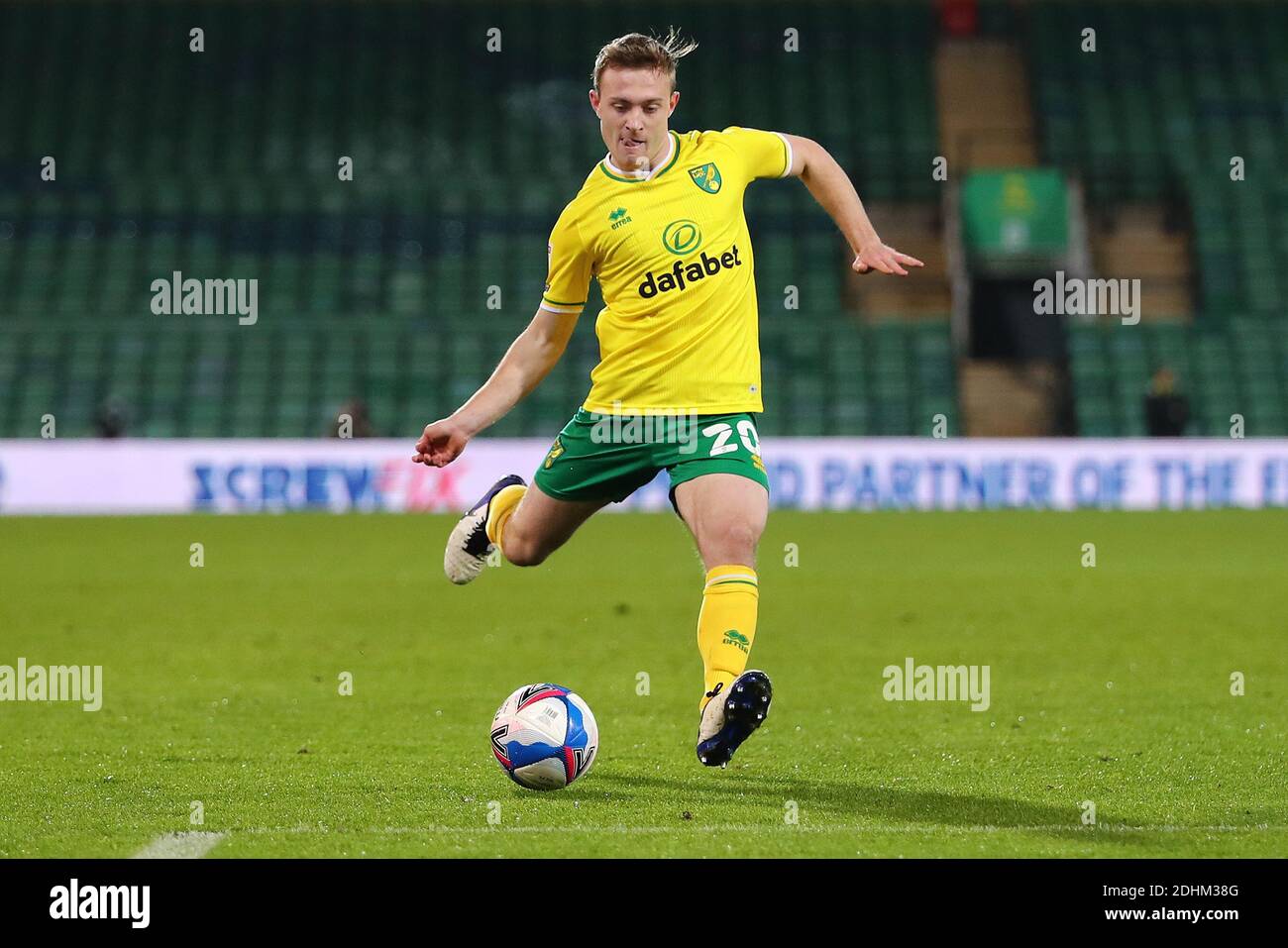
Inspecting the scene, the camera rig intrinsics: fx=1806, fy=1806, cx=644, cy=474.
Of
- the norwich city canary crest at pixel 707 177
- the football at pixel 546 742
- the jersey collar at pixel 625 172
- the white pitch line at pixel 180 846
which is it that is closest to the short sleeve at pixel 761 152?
the norwich city canary crest at pixel 707 177

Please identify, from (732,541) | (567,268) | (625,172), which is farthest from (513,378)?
(732,541)

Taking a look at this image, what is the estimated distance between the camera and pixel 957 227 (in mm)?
28562

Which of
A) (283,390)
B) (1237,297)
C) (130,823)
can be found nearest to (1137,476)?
(1237,297)

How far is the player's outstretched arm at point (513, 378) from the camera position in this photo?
6.07 meters

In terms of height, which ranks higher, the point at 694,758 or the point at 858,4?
the point at 858,4

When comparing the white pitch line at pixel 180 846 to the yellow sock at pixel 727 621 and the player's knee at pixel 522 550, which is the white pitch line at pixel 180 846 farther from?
the player's knee at pixel 522 550

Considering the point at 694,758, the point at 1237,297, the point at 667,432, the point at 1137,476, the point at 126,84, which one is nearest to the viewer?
the point at 667,432

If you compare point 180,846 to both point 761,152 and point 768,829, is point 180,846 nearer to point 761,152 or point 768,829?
point 768,829

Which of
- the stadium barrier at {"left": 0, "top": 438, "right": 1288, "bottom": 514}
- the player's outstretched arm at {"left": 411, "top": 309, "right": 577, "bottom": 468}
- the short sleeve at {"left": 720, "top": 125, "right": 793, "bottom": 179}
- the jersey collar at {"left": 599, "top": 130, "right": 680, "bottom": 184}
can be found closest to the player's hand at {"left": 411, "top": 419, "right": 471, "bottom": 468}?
the player's outstretched arm at {"left": 411, "top": 309, "right": 577, "bottom": 468}

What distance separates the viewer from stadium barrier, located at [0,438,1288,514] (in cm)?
2197

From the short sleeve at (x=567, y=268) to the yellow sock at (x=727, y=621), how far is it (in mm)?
1128

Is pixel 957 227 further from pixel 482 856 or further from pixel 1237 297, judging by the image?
pixel 482 856
